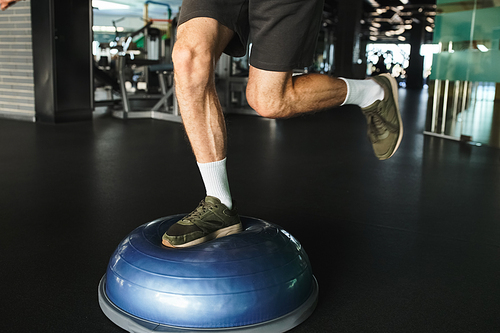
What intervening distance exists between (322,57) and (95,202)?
20.3 meters

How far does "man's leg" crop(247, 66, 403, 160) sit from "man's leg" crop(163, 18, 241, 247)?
132mm

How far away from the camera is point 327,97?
1.45 meters

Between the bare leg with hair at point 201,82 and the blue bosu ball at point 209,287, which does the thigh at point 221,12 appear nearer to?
the bare leg with hair at point 201,82

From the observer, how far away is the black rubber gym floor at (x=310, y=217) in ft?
4.07

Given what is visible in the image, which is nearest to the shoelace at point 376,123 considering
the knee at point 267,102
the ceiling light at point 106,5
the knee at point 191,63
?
the knee at point 267,102

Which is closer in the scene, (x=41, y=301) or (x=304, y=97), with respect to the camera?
(x=41, y=301)

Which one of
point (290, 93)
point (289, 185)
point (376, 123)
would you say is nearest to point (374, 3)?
point (289, 185)

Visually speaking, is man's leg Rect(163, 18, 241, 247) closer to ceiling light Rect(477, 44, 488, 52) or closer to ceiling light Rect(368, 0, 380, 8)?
ceiling light Rect(477, 44, 488, 52)

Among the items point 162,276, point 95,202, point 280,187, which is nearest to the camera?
point 162,276

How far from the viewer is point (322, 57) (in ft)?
70.0

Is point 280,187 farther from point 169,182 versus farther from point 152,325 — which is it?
point 152,325

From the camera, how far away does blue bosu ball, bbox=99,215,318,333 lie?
3.47ft

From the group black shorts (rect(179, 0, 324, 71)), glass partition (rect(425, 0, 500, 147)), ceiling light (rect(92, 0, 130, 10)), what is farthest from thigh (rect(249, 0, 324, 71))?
ceiling light (rect(92, 0, 130, 10))

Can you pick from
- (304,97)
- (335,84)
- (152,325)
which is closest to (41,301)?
(152,325)
